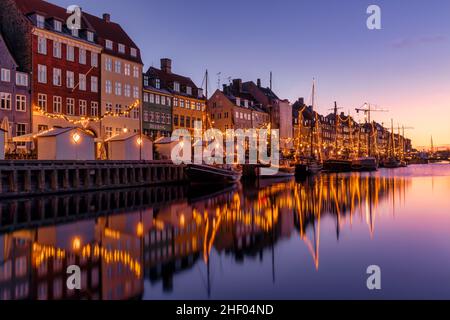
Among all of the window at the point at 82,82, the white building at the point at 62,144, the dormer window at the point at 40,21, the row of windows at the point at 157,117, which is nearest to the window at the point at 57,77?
the window at the point at 82,82

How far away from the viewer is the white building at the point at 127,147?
47281 millimetres

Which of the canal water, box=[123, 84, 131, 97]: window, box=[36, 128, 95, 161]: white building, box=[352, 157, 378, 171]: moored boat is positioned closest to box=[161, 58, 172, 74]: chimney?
box=[123, 84, 131, 97]: window

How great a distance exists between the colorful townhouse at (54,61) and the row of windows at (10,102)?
2.94 ft

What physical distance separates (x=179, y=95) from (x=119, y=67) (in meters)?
14.8

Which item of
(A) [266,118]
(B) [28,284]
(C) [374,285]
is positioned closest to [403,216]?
(C) [374,285]

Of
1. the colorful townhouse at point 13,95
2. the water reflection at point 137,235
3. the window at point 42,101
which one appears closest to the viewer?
the water reflection at point 137,235

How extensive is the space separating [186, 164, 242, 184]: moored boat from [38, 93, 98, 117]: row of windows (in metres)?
13.8

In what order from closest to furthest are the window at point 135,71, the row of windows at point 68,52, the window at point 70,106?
the row of windows at point 68,52, the window at point 70,106, the window at point 135,71

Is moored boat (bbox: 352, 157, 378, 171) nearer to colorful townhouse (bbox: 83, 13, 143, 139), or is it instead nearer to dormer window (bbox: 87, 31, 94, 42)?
colorful townhouse (bbox: 83, 13, 143, 139)

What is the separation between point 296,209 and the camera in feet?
99.1

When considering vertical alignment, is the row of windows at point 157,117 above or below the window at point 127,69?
below

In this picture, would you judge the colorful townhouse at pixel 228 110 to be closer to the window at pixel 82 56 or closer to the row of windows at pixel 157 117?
the row of windows at pixel 157 117

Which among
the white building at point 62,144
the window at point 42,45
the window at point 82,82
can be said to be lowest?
the white building at point 62,144

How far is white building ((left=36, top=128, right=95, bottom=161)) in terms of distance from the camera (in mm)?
38250
